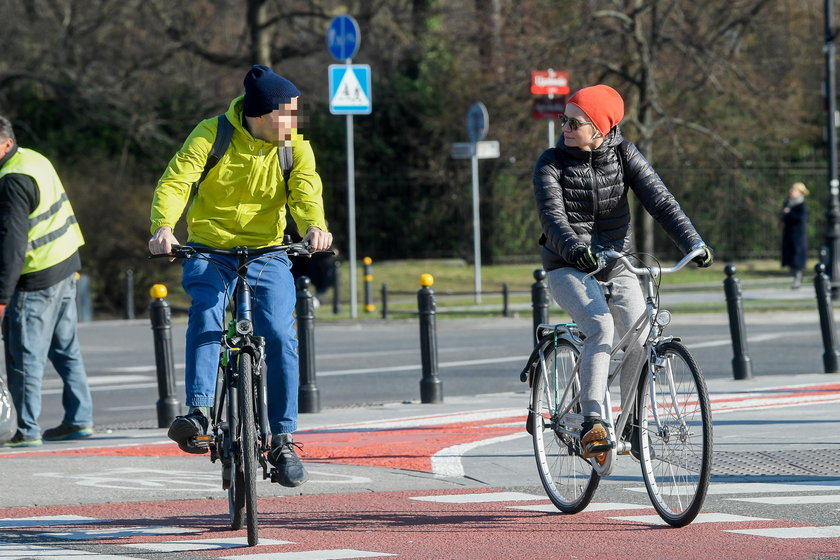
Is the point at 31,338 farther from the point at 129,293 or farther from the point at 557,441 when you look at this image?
the point at 129,293

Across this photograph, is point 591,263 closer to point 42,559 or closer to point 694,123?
point 42,559

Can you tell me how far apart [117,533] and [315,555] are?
1.06 m

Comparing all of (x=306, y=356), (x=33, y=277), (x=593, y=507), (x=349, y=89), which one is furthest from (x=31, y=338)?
(x=349, y=89)

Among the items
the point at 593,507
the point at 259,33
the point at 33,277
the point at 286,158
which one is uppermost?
the point at 259,33

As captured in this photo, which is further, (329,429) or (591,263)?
(329,429)

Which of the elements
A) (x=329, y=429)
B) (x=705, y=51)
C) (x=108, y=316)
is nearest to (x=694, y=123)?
(x=705, y=51)

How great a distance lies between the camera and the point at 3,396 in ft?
21.4

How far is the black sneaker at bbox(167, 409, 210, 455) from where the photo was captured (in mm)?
6145

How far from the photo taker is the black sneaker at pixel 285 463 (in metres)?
6.17

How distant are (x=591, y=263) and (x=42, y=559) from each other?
8.08ft

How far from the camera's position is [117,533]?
20.7 feet

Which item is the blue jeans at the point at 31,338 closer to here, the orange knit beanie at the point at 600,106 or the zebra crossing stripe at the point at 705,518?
Answer: the orange knit beanie at the point at 600,106

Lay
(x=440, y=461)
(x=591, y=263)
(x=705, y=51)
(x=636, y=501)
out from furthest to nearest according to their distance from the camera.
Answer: (x=705, y=51) → (x=440, y=461) → (x=636, y=501) → (x=591, y=263)

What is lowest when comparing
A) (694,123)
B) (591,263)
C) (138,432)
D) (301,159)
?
(138,432)
